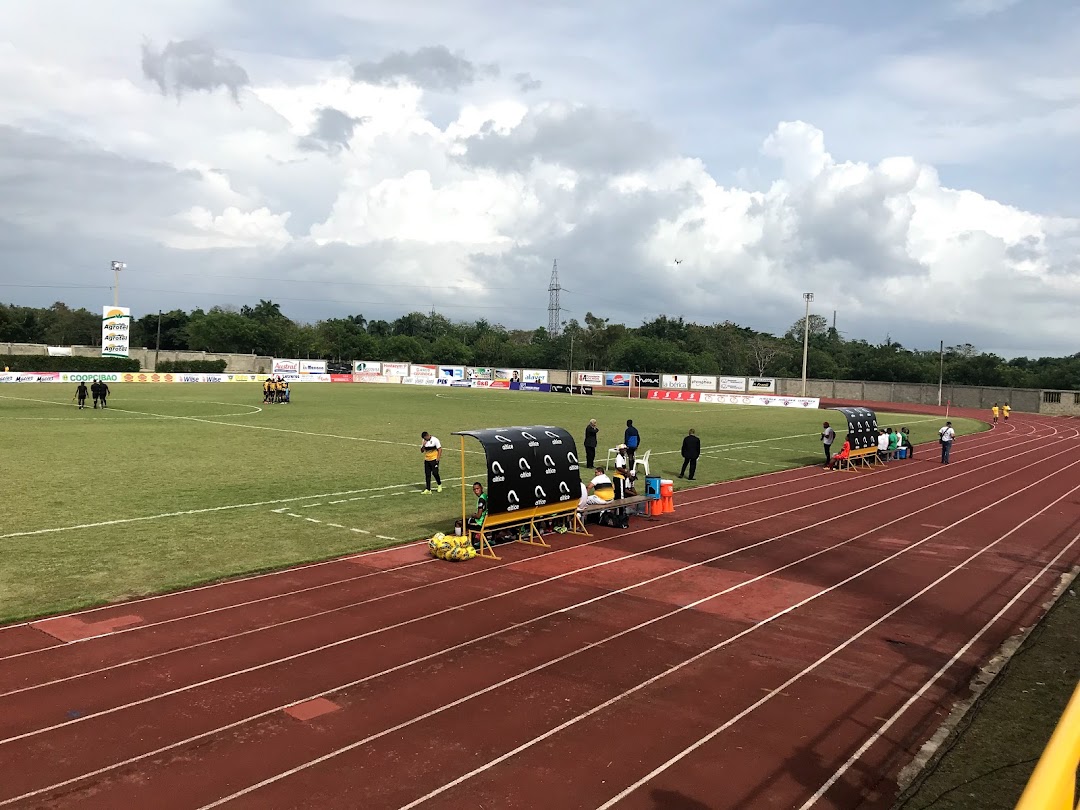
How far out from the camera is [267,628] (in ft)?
35.7

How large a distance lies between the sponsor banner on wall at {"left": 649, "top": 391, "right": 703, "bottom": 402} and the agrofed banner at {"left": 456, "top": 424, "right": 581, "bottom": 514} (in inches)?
2353

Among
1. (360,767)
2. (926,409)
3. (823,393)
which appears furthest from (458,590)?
(823,393)

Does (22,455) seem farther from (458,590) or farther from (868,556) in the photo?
(868,556)

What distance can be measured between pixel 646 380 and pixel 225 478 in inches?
2963

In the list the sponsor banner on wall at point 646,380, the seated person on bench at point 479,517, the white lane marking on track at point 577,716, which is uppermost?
the sponsor banner on wall at point 646,380

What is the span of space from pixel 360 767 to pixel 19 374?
80393 mm

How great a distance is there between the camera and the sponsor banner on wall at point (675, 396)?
77.3 meters

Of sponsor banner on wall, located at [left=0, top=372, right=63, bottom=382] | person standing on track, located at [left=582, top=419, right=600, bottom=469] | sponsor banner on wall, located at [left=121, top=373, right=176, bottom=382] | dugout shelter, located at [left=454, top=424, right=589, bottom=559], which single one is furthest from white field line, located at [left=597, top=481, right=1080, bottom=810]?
sponsor banner on wall, located at [left=0, top=372, right=63, bottom=382]

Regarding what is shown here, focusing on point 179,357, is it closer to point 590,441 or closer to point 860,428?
point 590,441

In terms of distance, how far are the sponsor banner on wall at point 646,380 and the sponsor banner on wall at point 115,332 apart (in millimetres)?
54285

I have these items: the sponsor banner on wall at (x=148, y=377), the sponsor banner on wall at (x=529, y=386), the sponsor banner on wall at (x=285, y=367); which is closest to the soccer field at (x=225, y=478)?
the sponsor banner on wall at (x=148, y=377)

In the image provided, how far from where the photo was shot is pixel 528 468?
16.5 m

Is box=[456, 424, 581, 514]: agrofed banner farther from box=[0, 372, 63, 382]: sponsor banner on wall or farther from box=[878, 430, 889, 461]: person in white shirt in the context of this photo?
box=[0, 372, 63, 382]: sponsor banner on wall

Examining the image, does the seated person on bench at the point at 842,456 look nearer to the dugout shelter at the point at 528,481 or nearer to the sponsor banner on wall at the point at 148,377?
the dugout shelter at the point at 528,481
